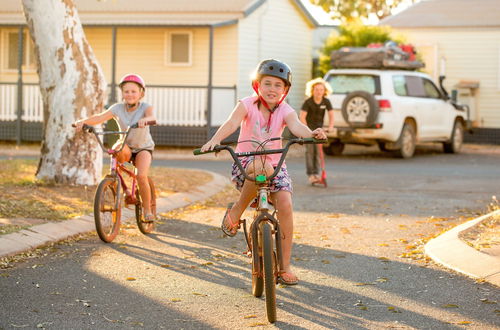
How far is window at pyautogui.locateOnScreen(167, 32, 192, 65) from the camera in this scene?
26969 mm

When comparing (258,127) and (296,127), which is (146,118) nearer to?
(258,127)

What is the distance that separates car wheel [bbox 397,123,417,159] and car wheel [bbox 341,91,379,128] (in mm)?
1399

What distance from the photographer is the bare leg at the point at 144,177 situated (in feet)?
30.8

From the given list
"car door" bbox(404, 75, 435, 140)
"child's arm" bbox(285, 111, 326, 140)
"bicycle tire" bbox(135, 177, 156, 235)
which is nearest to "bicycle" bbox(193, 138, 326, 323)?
"child's arm" bbox(285, 111, 326, 140)

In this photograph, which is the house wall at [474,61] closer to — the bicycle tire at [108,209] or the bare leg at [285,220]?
the bicycle tire at [108,209]

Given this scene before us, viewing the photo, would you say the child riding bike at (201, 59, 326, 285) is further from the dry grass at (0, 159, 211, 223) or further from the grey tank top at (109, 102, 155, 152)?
the dry grass at (0, 159, 211, 223)

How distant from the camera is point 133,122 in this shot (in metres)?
9.33

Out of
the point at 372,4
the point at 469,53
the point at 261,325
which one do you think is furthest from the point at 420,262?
the point at 372,4

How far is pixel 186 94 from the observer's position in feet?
80.6

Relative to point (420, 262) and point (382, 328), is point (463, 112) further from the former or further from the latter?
point (382, 328)

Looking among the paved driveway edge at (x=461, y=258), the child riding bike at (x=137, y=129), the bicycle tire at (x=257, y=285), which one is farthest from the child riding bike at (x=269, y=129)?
the child riding bike at (x=137, y=129)

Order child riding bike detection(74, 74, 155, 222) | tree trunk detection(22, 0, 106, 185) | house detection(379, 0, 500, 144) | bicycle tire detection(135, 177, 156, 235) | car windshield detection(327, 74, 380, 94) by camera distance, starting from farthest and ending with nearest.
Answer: house detection(379, 0, 500, 144) → car windshield detection(327, 74, 380, 94) → tree trunk detection(22, 0, 106, 185) → bicycle tire detection(135, 177, 156, 235) → child riding bike detection(74, 74, 155, 222)

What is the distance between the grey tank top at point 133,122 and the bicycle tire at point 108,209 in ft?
1.49

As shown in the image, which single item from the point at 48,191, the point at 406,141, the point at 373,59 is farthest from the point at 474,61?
the point at 48,191
